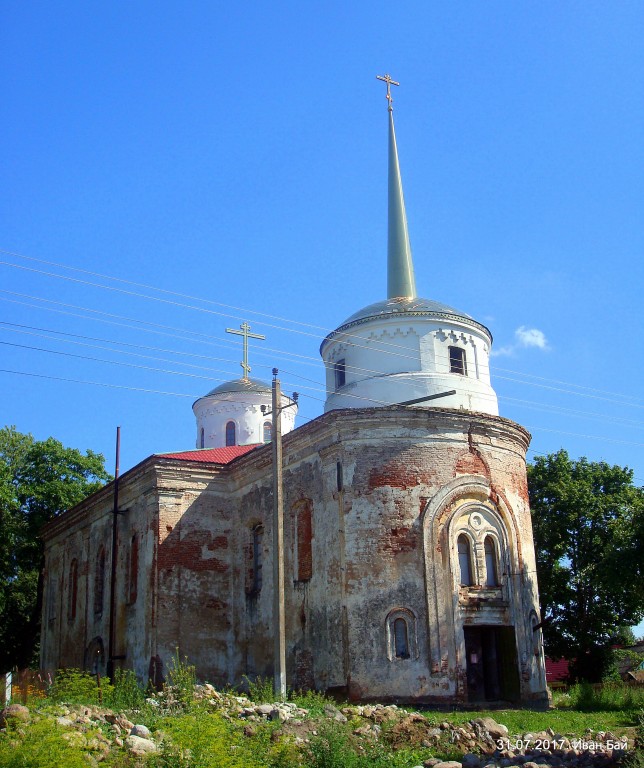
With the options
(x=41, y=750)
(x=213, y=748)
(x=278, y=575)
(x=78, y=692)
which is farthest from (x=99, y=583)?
(x=213, y=748)

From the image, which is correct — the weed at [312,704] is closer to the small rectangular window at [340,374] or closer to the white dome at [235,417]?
the small rectangular window at [340,374]

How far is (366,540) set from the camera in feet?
72.9

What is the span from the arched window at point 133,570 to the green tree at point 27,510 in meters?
9.98

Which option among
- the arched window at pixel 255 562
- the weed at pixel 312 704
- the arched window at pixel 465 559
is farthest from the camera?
the arched window at pixel 255 562

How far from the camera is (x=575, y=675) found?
33.0 m

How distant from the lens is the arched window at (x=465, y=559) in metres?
22.8

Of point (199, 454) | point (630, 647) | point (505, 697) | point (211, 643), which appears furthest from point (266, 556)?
point (630, 647)

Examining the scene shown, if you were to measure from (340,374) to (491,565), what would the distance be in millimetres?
7290

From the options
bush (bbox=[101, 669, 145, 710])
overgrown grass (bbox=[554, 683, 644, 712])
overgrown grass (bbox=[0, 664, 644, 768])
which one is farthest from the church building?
bush (bbox=[101, 669, 145, 710])

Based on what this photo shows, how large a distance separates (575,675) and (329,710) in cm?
1880

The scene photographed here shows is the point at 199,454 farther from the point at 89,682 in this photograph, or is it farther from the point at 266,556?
the point at 89,682

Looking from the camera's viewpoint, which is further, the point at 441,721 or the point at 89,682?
the point at 89,682

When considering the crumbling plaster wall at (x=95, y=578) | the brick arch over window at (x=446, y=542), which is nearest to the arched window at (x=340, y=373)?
the brick arch over window at (x=446, y=542)

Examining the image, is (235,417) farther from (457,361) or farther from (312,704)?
(312,704)
